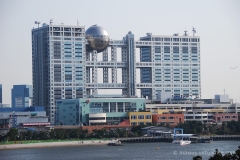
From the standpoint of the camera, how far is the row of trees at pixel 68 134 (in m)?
145

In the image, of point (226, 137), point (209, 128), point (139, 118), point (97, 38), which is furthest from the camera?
point (97, 38)

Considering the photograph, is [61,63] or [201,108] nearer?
[201,108]

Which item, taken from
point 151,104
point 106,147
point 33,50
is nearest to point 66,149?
point 106,147

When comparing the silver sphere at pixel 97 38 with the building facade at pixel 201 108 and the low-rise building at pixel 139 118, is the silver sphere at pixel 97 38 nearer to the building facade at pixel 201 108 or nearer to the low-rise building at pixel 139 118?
the building facade at pixel 201 108

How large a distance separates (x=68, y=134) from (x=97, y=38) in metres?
42.7

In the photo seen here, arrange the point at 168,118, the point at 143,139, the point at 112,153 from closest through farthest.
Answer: the point at 112,153
the point at 143,139
the point at 168,118

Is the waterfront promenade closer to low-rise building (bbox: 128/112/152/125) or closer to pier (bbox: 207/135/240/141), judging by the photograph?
low-rise building (bbox: 128/112/152/125)

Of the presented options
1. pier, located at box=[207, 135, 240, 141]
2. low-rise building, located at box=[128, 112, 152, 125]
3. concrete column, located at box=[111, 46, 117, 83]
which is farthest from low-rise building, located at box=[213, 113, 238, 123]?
concrete column, located at box=[111, 46, 117, 83]

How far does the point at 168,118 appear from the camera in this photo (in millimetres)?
176000

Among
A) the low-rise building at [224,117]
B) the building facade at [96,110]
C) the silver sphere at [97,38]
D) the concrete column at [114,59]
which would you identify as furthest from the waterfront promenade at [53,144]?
the concrete column at [114,59]

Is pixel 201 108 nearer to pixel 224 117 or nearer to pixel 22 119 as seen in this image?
pixel 224 117

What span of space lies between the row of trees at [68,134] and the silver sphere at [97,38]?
3147 cm

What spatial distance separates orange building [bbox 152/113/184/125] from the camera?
176m

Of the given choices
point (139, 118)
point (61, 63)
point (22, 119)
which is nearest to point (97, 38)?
point (61, 63)
